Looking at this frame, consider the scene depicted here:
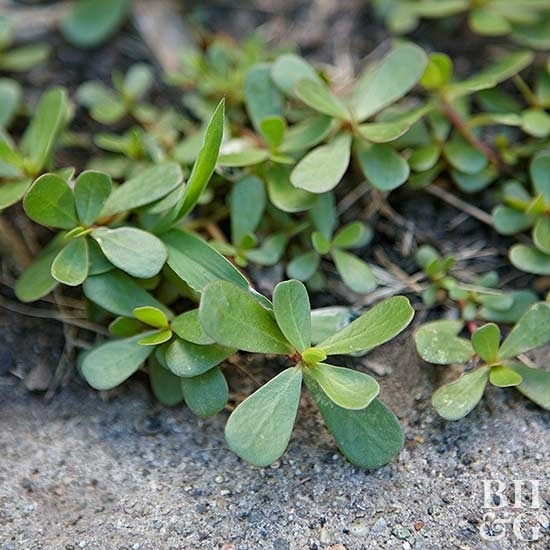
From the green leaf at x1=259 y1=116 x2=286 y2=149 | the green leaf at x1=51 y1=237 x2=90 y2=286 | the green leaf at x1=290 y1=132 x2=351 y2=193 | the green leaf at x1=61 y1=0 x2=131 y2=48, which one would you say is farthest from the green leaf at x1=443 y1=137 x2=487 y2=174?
the green leaf at x1=61 y1=0 x2=131 y2=48

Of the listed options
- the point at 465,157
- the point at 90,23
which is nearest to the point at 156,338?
the point at 465,157

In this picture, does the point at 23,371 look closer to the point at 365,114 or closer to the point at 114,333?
the point at 114,333

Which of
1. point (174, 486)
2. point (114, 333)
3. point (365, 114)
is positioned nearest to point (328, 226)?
point (365, 114)

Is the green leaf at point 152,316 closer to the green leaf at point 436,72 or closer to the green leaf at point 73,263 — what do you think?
the green leaf at point 73,263

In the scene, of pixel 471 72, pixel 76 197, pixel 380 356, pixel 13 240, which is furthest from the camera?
pixel 471 72

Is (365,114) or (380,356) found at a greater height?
(365,114)

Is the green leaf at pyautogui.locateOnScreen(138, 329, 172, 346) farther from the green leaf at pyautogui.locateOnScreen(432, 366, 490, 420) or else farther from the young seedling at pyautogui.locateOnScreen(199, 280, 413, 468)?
the green leaf at pyautogui.locateOnScreen(432, 366, 490, 420)
